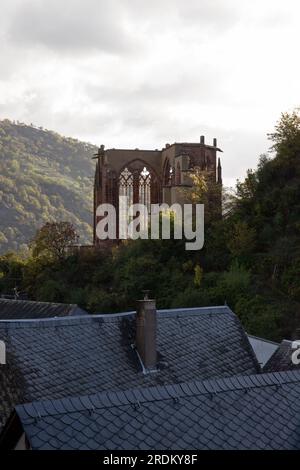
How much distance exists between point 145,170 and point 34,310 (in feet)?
103

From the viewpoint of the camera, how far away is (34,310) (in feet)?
121

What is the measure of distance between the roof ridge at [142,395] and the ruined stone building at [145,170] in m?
47.1

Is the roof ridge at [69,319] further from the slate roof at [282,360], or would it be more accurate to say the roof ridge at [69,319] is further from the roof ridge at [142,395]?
the roof ridge at [142,395]

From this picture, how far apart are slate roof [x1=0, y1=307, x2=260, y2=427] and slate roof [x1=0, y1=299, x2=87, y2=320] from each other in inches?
495

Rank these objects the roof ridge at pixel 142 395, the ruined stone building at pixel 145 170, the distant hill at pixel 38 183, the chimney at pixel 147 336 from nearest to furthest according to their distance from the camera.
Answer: the roof ridge at pixel 142 395 < the chimney at pixel 147 336 < the ruined stone building at pixel 145 170 < the distant hill at pixel 38 183

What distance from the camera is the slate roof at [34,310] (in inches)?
1380

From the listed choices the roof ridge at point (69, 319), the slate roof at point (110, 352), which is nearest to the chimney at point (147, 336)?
the slate roof at point (110, 352)

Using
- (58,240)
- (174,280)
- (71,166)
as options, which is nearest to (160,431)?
(174,280)

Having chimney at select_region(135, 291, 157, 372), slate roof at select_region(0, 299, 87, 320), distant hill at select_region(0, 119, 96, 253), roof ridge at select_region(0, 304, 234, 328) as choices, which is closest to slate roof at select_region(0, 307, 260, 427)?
roof ridge at select_region(0, 304, 234, 328)

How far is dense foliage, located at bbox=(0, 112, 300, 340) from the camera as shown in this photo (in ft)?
134

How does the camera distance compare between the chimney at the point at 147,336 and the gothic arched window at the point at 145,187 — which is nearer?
the chimney at the point at 147,336

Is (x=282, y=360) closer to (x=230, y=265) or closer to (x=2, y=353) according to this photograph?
(x=2, y=353)

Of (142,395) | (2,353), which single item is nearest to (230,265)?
(2,353)
